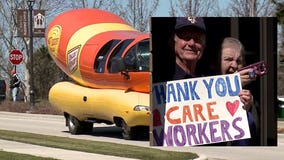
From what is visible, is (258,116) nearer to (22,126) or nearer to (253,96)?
(253,96)

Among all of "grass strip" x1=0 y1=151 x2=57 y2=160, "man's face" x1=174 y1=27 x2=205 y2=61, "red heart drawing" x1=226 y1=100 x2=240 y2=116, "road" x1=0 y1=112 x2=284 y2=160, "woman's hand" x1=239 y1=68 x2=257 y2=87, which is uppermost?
"man's face" x1=174 y1=27 x2=205 y2=61

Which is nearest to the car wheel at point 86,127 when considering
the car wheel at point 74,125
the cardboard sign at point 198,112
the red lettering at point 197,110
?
the car wheel at point 74,125

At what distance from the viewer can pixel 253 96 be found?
33.3ft

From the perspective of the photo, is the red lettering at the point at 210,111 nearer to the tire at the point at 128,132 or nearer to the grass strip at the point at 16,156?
the grass strip at the point at 16,156

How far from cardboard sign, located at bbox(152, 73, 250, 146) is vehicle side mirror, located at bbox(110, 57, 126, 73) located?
335 inches

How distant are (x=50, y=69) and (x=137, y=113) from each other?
1099 inches

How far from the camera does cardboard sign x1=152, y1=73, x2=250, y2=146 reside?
10109mm

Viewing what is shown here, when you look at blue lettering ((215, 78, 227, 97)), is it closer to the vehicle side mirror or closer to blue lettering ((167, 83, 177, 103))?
blue lettering ((167, 83, 177, 103))

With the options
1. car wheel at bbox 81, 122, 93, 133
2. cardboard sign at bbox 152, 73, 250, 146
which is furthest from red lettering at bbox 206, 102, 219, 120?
car wheel at bbox 81, 122, 93, 133

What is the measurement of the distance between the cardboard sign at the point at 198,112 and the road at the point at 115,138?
409cm

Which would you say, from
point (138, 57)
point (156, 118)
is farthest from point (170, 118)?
point (138, 57)

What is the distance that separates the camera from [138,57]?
18781mm

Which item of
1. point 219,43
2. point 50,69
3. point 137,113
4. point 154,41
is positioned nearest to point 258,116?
point 219,43

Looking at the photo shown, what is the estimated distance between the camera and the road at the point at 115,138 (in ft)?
49.2
